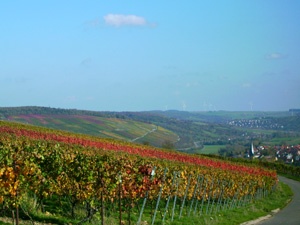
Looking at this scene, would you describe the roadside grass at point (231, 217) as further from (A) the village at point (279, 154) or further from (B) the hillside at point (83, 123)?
(B) the hillside at point (83, 123)

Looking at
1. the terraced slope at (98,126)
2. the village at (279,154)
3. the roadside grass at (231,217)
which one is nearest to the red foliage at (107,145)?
the roadside grass at (231,217)

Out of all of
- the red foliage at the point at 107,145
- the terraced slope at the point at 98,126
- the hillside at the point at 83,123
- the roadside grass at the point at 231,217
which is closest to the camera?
the roadside grass at the point at 231,217

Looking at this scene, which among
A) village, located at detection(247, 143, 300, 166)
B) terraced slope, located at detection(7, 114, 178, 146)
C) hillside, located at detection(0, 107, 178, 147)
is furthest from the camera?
hillside, located at detection(0, 107, 178, 147)

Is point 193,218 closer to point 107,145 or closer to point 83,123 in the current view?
point 107,145

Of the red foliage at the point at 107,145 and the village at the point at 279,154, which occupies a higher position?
the red foliage at the point at 107,145

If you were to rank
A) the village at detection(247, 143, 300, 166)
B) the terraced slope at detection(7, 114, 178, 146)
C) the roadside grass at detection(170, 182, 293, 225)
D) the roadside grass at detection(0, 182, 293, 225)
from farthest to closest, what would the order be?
1. the terraced slope at detection(7, 114, 178, 146)
2. the village at detection(247, 143, 300, 166)
3. the roadside grass at detection(170, 182, 293, 225)
4. the roadside grass at detection(0, 182, 293, 225)

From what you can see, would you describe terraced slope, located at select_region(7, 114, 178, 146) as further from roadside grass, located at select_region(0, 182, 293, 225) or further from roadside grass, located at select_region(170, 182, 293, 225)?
roadside grass, located at select_region(0, 182, 293, 225)

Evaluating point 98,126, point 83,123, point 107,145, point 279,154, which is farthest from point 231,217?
point 98,126

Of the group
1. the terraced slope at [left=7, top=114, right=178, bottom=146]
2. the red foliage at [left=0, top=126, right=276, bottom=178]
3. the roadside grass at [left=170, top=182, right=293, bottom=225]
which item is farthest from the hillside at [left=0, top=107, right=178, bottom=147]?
the roadside grass at [left=170, top=182, right=293, bottom=225]

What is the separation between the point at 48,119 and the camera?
4761 inches

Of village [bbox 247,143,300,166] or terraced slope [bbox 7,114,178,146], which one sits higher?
terraced slope [bbox 7,114,178,146]

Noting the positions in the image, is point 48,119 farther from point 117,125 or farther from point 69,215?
point 69,215

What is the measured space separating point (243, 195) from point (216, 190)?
22.3ft

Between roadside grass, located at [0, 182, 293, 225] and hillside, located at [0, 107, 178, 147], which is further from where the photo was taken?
hillside, located at [0, 107, 178, 147]
